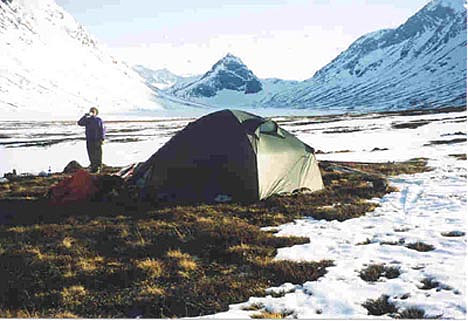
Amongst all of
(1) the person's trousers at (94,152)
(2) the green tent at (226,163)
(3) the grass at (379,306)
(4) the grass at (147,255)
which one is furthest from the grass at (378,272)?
(1) the person's trousers at (94,152)

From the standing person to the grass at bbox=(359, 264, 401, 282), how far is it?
14.7 m

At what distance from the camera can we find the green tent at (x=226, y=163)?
1462 cm

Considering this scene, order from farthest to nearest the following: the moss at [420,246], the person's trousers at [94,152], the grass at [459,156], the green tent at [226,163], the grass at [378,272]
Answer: the grass at [459,156]
the person's trousers at [94,152]
the green tent at [226,163]
the moss at [420,246]
the grass at [378,272]

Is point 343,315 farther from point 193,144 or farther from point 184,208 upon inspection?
point 193,144

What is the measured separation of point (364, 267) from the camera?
9.06m

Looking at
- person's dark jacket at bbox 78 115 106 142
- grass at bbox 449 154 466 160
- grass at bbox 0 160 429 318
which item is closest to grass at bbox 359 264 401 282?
grass at bbox 0 160 429 318

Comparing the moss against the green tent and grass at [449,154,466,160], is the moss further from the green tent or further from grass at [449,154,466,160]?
grass at [449,154,466,160]

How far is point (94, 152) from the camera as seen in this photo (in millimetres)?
21578

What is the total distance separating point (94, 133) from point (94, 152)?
1.01 meters

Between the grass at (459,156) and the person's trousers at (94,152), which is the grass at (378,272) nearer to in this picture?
the person's trousers at (94,152)

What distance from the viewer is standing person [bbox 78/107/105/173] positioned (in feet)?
68.1

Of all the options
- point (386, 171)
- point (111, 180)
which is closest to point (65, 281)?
point (111, 180)

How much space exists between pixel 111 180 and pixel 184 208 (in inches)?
121

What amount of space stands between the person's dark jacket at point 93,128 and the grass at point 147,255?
5727mm
